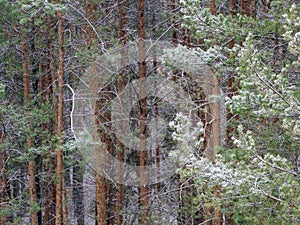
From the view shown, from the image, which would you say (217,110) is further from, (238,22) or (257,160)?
(257,160)

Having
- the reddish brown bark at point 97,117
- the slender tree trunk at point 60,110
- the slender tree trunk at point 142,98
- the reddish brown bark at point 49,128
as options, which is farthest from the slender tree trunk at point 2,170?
the slender tree trunk at point 142,98

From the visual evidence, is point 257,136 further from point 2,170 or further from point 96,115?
point 2,170

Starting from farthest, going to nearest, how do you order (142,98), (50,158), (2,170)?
(50,158) < (2,170) < (142,98)

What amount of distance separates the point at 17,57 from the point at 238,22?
26.6 feet

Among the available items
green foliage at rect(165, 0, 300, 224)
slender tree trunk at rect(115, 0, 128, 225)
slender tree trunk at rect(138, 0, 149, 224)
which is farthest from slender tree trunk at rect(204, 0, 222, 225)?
slender tree trunk at rect(115, 0, 128, 225)

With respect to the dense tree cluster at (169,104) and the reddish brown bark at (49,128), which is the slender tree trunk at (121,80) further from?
the reddish brown bark at (49,128)

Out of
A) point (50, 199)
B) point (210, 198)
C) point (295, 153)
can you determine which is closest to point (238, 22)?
point (295, 153)

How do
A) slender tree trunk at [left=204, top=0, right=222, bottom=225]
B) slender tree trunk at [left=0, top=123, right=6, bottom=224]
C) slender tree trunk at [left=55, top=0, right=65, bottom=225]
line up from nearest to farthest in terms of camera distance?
slender tree trunk at [left=204, top=0, right=222, bottom=225] → slender tree trunk at [left=55, top=0, right=65, bottom=225] → slender tree trunk at [left=0, top=123, right=6, bottom=224]

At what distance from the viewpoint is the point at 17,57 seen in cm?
1289

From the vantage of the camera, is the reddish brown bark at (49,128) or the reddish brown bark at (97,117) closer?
the reddish brown bark at (97,117)

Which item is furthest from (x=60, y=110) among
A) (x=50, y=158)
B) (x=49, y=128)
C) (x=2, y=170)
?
(x=49, y=128)

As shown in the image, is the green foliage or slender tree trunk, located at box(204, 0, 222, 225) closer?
the green foliage

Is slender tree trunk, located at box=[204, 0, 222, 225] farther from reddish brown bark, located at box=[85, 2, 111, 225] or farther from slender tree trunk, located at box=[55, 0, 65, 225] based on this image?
slender tree trunk, located at box=[55, 0, 65, 225]

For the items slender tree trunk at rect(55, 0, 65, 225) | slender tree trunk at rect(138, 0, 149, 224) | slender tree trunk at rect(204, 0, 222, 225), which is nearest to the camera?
slender tree trunk at rect(204, 0, 222, 225)
